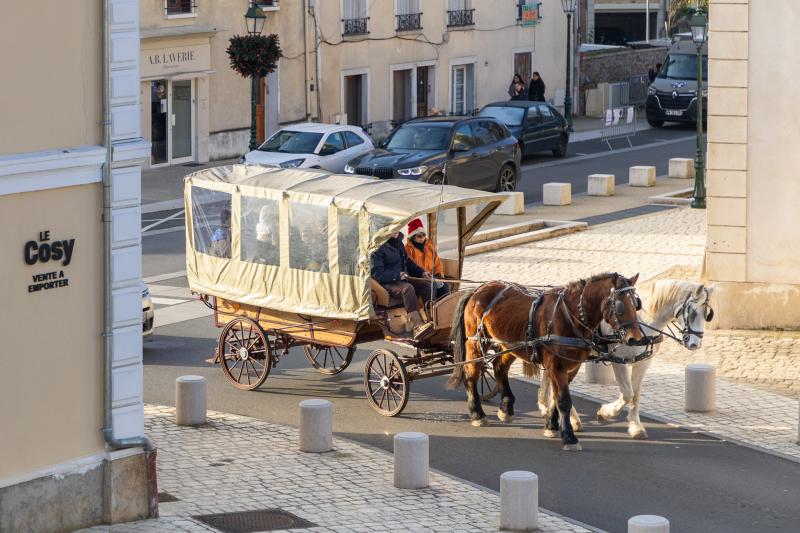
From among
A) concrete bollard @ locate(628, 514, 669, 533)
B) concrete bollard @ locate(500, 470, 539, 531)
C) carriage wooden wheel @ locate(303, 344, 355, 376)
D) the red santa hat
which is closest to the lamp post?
carriage wooden wheel @ locate(303, 344, 355, 376)

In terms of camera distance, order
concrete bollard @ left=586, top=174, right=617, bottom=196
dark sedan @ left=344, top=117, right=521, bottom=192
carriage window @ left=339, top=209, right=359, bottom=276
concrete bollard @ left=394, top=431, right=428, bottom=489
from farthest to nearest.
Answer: concrete bollard @ left=586, top=174, right=617, bottom=196 < dark sedan @ left=344, top=117, right=521, bottom=192 < carriage window @ left=339, top=209, right=359, bottom=276 < concrete bollard @ left=394, top=431, right=428, bottom=489

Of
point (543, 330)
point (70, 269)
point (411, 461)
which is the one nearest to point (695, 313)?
point (543, 330)

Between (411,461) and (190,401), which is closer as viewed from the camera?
(411,461)

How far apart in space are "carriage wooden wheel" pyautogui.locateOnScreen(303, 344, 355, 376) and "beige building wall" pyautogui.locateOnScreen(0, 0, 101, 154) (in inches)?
232

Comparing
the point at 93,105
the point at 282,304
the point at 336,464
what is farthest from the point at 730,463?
the point at 93,105

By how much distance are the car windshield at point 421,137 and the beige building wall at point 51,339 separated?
19.5 metres

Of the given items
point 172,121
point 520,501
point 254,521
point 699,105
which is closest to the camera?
point 520,501

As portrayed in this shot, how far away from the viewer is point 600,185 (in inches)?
1297

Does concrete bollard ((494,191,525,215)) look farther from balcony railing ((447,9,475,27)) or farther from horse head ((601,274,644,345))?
balcony railing ((447,9,475,27))

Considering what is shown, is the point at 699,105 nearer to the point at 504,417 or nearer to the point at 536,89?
the point at 504,417

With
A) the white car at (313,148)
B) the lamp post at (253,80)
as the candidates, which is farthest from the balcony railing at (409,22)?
the white car at (313,148)

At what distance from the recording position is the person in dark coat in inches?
1844

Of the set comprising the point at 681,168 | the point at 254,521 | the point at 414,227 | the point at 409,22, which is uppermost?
the point at 409,22

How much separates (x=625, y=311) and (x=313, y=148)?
19.4 m
